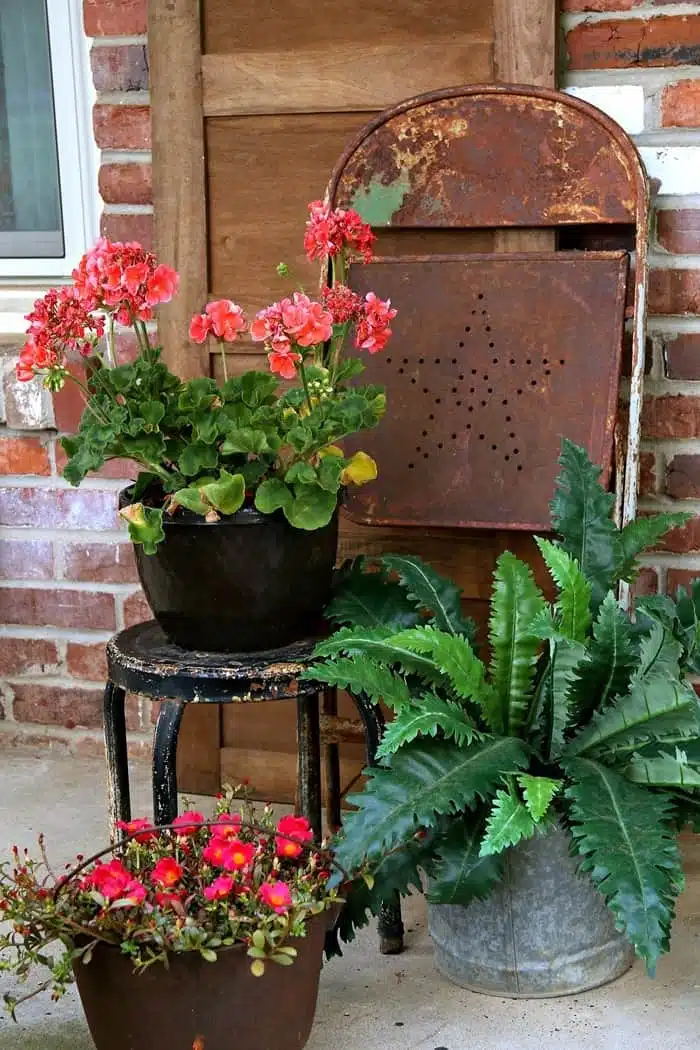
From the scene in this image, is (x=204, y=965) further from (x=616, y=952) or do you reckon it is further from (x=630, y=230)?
(x=630, y=230)

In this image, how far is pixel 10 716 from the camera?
111 inches

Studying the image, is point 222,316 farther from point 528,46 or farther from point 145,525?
point 528,46

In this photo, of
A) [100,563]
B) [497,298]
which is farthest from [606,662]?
[100,563]

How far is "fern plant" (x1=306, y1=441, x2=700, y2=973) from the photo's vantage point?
1634mm

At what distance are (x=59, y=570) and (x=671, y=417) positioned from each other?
1.24m

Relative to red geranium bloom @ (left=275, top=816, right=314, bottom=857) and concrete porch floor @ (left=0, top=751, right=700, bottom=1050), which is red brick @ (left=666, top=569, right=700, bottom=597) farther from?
red geranium bloom @ (left=275, top=816, right=314, bottom=857)

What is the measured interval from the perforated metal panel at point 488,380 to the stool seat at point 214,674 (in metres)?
0.42

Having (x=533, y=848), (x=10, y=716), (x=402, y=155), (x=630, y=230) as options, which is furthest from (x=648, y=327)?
(x=10, y=716)

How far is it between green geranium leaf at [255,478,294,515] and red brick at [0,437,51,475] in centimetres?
104

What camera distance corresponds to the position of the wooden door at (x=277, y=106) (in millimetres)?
2182

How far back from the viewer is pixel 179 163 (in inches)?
92.9

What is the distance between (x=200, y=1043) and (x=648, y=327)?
1340 millimetres

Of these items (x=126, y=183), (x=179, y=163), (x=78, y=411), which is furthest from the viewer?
(x=78, y=411)

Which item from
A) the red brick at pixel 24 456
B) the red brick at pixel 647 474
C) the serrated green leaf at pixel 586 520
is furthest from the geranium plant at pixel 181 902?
the red brick at pixel 24 456
